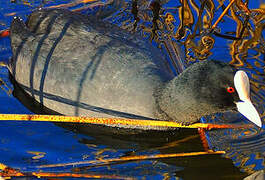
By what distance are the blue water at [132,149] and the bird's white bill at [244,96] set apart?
0.40m

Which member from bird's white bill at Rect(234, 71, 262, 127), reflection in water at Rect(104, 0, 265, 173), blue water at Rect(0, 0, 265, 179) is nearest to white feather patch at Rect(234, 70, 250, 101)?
bird's white bill at Rect(234, 71, 262, 127)

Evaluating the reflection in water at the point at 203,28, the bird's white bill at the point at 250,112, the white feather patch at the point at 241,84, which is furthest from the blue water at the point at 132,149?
the reflection in water at the point at 203,28

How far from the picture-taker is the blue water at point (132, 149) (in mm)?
4129

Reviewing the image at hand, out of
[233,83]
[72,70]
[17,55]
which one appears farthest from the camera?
[17,55]

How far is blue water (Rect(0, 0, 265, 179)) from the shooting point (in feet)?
13.5

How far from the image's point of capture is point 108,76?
4531mm

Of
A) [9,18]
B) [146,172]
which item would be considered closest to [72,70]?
[146,172]

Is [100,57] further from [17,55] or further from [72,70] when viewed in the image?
[17,55]

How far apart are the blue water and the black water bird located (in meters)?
0.24

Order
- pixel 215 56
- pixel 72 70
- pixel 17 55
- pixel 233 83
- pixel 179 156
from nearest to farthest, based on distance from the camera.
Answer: pixel 233 83
pixel 179 156
pixel 72 70
pixel 17 55
pixel 215 56

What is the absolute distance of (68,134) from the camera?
4.68 meters

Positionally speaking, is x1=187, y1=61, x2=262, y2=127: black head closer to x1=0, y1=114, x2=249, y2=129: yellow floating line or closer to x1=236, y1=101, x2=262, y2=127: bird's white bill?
x1=236, y1=101, x2=262, y2=127: bird's white bill

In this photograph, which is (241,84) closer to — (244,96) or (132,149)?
(244,96)

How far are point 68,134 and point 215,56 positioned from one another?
1840 mm
